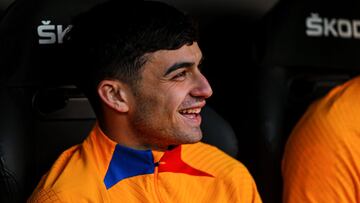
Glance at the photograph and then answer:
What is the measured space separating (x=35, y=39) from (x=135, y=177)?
1.22 ft

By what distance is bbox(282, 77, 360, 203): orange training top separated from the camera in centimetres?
153

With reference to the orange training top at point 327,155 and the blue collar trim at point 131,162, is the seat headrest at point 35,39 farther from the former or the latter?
the orange training top at point 327,155

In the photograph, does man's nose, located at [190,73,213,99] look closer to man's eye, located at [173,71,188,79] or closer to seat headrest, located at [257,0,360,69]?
man's eye, located at [173,71,188,79]

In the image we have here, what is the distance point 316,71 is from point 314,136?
0.25 meters

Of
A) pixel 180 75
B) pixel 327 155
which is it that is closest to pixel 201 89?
pixel 180 75

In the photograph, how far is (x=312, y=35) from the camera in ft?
5.68

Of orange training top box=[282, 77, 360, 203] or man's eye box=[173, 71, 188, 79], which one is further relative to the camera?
orange training top box=[282, 77, 360, 203]

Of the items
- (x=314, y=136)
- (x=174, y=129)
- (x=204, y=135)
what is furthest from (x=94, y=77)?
(x=314, y=136)

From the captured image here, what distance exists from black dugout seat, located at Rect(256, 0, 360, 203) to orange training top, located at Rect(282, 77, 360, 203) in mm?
61

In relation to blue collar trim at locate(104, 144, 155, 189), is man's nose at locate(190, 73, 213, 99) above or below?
above

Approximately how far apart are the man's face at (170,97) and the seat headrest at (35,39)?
0.69ft

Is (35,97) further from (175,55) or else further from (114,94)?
(175,55)

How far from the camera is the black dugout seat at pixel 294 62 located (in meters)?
1.67

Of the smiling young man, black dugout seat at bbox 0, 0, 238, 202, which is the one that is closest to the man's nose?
the smiling young man
